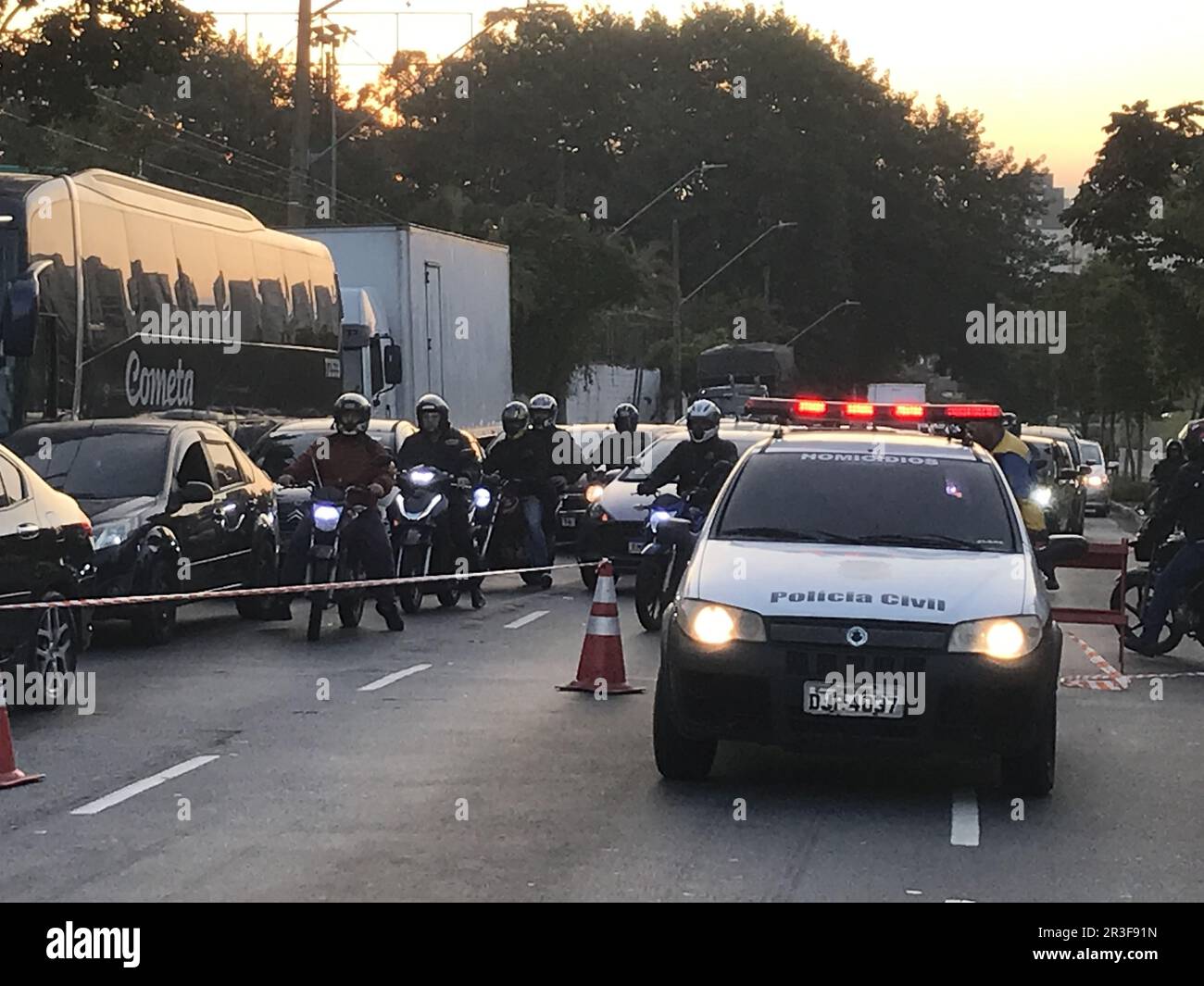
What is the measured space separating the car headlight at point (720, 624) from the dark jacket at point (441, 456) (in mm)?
10930

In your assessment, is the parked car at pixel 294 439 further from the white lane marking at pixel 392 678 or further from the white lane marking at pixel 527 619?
the white lane marking at pixel 392 678

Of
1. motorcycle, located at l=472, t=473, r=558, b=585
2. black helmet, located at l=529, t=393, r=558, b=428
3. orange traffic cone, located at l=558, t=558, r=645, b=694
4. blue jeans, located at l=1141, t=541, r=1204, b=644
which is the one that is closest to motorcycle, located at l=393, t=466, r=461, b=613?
motorcycle, located at l=472, t=473, r=558, b=585

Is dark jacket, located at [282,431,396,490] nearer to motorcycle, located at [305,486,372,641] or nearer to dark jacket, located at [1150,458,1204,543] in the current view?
motorcycle, located at [305,486,372,641]

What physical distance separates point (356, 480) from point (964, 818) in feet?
30.4

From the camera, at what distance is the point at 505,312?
115ft

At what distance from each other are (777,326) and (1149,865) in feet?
234

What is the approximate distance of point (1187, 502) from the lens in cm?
1555

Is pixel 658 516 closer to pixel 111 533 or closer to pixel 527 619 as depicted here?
pixel 527 619

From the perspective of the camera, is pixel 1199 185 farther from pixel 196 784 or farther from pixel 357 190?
pixel 357 190

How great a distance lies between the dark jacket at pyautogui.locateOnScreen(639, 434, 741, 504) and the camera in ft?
56.9

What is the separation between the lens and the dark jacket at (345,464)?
1811 cm

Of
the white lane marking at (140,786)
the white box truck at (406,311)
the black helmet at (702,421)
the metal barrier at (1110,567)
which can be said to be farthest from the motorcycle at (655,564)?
the white box truck at (406,311)

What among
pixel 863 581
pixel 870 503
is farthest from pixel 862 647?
pixel 870 503
